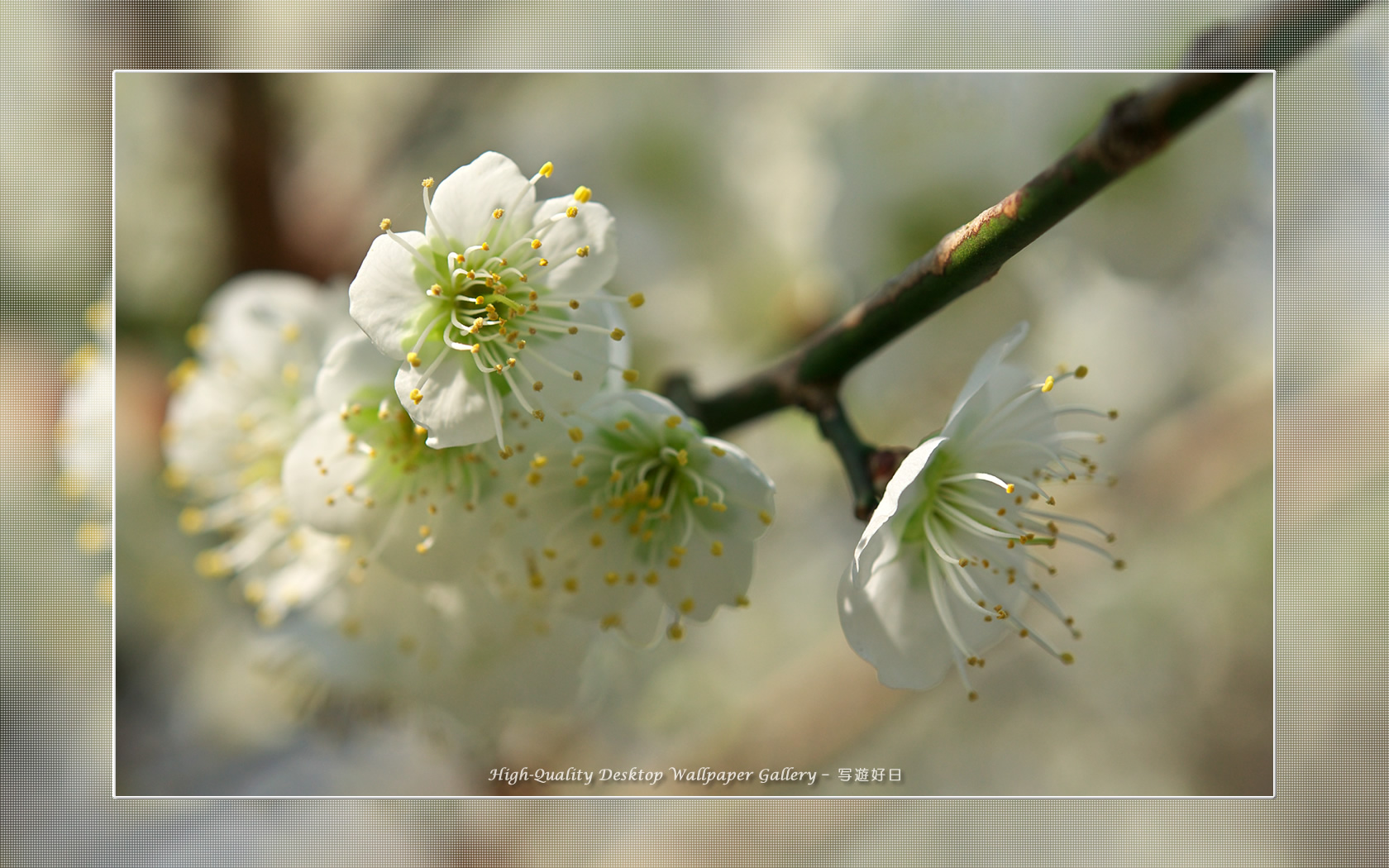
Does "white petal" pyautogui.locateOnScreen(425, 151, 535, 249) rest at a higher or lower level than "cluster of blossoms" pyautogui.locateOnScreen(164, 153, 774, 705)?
higher

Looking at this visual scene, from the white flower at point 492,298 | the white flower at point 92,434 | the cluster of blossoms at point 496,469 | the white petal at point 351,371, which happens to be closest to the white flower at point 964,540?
the cluster of blossoms at point 496,469

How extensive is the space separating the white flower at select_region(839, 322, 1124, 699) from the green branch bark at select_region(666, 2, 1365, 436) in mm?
71

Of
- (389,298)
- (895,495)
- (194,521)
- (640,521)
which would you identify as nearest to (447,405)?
(389,298)

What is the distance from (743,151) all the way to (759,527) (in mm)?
917

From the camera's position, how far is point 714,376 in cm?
139

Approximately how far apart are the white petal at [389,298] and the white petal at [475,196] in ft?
0.09

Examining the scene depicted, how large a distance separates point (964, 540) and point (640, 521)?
0.83 ft

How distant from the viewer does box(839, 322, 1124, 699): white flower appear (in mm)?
652

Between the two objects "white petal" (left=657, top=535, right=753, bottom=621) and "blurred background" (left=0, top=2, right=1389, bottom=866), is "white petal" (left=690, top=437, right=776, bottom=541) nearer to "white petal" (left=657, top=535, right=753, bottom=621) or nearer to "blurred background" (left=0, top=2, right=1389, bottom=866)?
"white petal" (left=657, top=535, right=753, bottom=621)

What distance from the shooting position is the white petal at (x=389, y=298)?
596 millimetres

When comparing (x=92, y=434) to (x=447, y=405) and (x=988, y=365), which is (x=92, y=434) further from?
(x=988, y=365)

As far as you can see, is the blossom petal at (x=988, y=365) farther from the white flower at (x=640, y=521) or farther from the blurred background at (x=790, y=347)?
the blurred background at (x=790, y=347)

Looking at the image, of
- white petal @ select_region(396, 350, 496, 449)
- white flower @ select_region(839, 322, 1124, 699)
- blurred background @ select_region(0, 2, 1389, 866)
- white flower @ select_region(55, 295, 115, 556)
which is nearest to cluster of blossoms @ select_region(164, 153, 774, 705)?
white petal @ select_region(396, 350, 496, 449)

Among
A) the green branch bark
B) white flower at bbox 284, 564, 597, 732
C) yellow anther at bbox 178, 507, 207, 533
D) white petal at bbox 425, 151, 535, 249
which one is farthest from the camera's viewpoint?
yellow anther at bbox 178, 507, 207, 533
